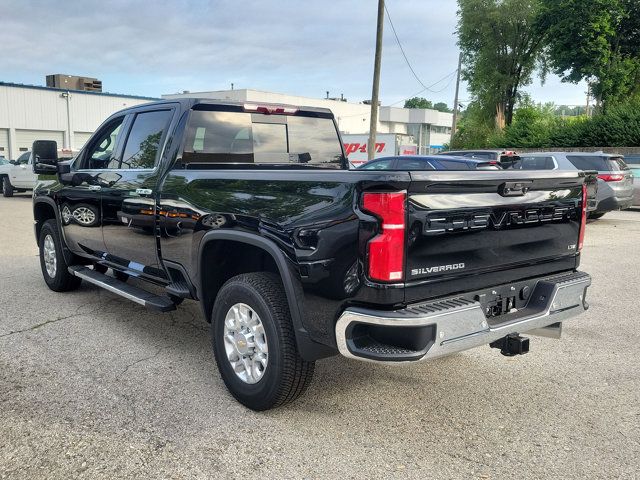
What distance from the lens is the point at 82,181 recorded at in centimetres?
562

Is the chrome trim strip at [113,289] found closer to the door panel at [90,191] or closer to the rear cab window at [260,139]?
the door panel at [90,191]

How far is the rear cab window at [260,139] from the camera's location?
4.62 metres

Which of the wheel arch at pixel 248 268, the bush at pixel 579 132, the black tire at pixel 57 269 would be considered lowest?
the black tire at pixel 57 269

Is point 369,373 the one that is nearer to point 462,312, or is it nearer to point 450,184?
point 462,312

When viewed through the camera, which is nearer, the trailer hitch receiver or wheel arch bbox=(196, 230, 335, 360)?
wheel arch bbox=(196, 230, 335, 360)

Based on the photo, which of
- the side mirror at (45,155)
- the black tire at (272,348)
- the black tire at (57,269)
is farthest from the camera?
the black tire at (57,269)

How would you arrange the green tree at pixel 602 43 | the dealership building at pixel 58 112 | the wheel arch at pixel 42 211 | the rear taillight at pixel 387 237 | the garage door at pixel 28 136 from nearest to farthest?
the rear taillight at pixel 387 237 → the wheel arch at pixel 42 211 → the green tree at pixel 602 43 → the dealership building at pixel 58 112 → the garage door at pixel 28 136

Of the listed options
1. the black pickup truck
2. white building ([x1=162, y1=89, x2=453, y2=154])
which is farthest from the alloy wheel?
white building ([x1=162, y1=89, x2=453, y2=154])

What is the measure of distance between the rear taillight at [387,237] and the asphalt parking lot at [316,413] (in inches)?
40.4

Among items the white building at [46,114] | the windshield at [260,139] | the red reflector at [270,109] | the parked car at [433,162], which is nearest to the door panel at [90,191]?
the windshield at [260,139]

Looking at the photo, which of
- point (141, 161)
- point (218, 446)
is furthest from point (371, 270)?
point (141, 161)

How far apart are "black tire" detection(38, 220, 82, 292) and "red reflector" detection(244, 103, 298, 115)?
2.73 metres

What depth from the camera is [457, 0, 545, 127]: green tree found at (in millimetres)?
36156

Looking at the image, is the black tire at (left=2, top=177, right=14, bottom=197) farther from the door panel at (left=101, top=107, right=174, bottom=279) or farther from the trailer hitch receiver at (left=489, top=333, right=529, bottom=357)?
the trailer hitch receiver at (left=489, top=333, right=529, bottom=357)
